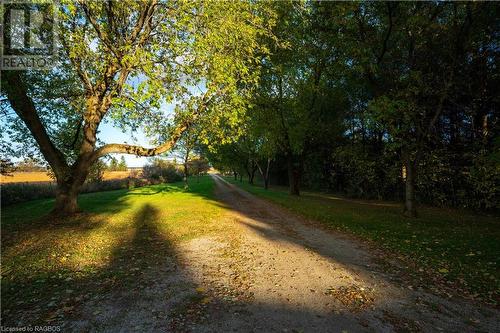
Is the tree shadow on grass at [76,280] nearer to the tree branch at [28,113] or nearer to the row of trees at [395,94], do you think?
the tree branch at [28,113]

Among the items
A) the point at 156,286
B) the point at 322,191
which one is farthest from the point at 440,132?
the point at 156,286

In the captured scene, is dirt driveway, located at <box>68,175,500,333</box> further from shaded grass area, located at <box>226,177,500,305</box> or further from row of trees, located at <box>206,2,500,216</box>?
row of trees, located at <box>206,2,500,216</box>

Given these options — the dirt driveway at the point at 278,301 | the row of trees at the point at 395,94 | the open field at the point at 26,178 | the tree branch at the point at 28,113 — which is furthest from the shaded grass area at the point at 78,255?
the open field at the point at 26,178

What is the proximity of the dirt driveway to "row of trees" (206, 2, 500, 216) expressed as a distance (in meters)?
7.12

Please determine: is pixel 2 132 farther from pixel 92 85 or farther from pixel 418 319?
pixel 418 319

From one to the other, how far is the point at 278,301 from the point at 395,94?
14.7 meters

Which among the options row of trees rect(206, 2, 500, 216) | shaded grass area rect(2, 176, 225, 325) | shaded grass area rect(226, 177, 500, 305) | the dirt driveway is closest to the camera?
the dirt driveway

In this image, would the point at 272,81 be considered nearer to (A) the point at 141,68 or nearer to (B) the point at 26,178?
(A) the point at 141,68

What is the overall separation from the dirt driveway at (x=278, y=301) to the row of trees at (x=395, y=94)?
712 cm

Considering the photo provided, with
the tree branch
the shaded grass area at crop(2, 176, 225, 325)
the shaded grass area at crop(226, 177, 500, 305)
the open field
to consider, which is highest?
the tree branch

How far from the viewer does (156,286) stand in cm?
598

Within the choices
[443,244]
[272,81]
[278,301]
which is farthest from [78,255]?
[272,81]

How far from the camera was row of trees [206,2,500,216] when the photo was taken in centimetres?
1439

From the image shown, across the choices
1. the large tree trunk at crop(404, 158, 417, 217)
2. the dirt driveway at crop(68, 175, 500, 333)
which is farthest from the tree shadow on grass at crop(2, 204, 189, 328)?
the large tree trunk at crop(404, 158, 417, 217)
